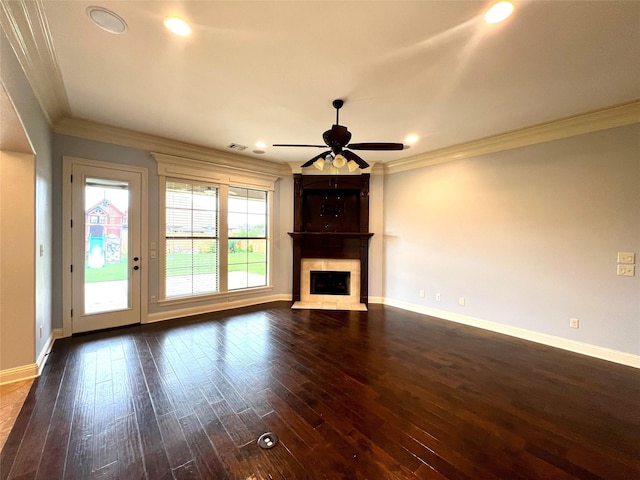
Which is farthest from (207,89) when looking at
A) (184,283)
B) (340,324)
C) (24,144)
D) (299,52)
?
(340,324)

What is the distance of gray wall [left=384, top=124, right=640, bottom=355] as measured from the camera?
10.0 ft

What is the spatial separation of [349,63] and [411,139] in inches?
86.6

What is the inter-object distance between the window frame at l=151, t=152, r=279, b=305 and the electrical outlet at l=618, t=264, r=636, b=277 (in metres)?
5.21

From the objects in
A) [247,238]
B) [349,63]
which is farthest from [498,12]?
[247,238]

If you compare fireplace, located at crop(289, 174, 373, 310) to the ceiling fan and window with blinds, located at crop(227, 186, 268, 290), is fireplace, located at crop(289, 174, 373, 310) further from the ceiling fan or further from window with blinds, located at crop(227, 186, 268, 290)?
the ceiling fan

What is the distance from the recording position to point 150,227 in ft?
13.6

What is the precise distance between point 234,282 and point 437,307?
12.6 feet

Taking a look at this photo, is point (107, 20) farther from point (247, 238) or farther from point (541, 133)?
point (541, 133)

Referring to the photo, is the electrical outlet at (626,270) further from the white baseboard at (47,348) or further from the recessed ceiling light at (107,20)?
the white baseboard at (47,348)

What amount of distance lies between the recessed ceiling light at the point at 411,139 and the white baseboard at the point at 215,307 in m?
3.82

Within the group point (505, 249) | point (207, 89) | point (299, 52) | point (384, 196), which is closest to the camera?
point (299, 52)

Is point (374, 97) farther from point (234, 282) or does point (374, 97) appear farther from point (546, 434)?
point (234, 282)

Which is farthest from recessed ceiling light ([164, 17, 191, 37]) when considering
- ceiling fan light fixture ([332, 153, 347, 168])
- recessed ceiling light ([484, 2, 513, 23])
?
recessed ceiling light ([484, 2, 513, 23])

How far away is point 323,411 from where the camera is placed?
210cm
